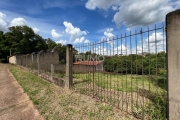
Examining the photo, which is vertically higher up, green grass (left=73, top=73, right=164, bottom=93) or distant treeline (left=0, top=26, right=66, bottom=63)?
distant treeline (left=0, top=26, right=66, bottom=63)

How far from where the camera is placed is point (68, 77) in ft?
17.1

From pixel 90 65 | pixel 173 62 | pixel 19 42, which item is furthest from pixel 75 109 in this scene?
pixel 19 42

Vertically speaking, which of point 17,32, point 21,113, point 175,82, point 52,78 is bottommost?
→ point 21,113

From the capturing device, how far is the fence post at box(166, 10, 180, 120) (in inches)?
79.3

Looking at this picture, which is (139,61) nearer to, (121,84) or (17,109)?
(121,84)

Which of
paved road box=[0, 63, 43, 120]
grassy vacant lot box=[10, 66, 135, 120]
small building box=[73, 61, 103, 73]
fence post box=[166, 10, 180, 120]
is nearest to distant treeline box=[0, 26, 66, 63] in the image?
small building box=[73, 61, 103, 73]

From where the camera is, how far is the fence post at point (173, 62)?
79.3 inches

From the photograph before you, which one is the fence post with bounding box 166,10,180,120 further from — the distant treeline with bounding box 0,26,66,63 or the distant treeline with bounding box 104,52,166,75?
the distant treeline with bounding box 0,26,66,63

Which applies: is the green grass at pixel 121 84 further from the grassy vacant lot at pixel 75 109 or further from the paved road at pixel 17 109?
the paved road at pixel 17 109

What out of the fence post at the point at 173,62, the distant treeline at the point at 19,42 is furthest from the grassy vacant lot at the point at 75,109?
the distant treeline at the point at 19,42

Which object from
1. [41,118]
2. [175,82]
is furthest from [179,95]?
[41,118]

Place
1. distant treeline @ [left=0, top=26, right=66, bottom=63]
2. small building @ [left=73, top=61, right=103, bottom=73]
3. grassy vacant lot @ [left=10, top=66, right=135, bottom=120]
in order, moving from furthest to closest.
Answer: distant treeline @ [left=0, top=26, right=66, bottom=63]
small building @ [left=73, top=61, right=103, bottom=73]
grassy vacant lot @ [left=10, top=66, right=135, bottom=120]

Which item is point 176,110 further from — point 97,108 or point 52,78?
point 52,78

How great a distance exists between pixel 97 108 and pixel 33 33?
1279 inches
